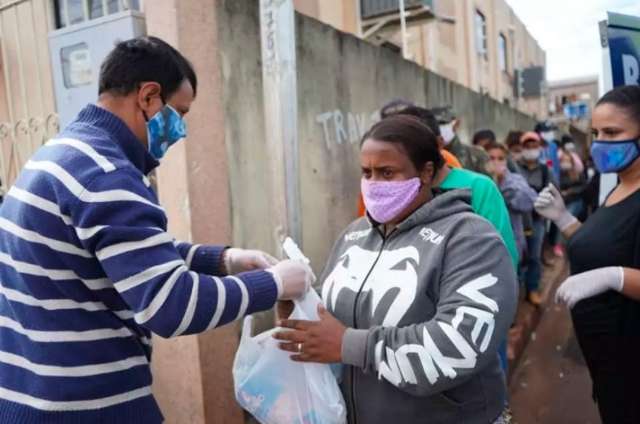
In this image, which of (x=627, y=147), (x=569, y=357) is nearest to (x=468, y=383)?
(x=627, y=147)

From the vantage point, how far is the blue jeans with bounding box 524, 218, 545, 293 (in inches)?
210

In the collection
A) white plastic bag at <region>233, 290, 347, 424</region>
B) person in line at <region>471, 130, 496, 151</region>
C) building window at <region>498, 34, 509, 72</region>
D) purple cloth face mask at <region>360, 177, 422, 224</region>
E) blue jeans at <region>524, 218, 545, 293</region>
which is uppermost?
building window at <region>498, 34, 509, 72</region>

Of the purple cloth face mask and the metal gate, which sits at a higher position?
the metal gate

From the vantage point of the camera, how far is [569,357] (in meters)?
4.61

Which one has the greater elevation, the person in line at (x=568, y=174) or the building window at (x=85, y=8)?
the building window at (x=85, y=8)

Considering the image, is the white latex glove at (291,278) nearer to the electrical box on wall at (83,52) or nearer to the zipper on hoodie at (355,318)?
the zipper on hoodie at (355,318)

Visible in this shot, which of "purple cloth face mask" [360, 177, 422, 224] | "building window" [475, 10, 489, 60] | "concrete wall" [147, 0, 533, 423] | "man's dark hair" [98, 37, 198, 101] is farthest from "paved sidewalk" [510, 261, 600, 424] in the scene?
"building window" [475, 10, 489, 60]

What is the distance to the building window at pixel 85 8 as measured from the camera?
2953 mm

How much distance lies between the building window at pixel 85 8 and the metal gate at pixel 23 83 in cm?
6

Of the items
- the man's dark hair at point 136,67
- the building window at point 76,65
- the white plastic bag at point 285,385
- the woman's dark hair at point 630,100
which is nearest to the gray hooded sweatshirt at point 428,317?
the white plastic bag at point 285,385

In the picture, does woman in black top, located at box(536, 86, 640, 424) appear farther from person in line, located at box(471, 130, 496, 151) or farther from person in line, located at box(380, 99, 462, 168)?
person in line, located at box(471, 130, 496, 151)

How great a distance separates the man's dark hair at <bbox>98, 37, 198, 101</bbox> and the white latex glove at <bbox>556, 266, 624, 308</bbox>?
1692 millimetres

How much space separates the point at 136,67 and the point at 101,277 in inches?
23.2

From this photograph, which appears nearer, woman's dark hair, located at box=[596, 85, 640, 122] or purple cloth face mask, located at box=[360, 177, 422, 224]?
purple cloth face mask, located at box=[360, 177, 422, 224]
